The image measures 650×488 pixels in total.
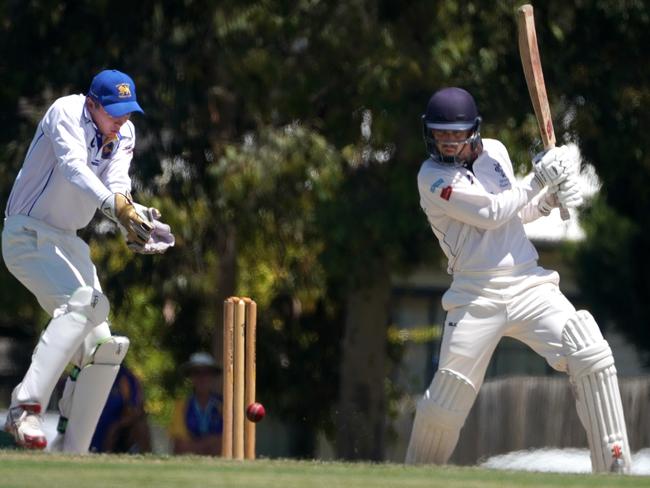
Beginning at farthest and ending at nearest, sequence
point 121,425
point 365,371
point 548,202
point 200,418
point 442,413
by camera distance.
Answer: point 365,371 → point 200,418 → point 121,425 → point 548,202 → point 442,413

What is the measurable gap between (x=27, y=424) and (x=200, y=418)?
14.8ft

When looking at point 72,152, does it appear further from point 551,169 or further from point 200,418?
point 200,418

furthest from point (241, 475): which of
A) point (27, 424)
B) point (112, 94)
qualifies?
point (112, 94)

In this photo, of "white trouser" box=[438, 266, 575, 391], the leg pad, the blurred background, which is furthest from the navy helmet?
the blurred background

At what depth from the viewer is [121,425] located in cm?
1107

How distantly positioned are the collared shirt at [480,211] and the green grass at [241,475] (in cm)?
111

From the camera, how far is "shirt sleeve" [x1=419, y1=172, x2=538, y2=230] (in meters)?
7.53

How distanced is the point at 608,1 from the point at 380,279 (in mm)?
2970

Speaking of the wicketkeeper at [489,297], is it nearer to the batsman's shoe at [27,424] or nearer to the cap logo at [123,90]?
the cap logo at [123,90]

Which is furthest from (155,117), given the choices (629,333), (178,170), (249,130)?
(629,333)

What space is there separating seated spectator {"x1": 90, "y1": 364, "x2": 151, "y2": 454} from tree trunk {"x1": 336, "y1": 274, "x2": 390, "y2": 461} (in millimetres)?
3724

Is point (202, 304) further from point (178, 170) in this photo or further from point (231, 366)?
point (231, 366)

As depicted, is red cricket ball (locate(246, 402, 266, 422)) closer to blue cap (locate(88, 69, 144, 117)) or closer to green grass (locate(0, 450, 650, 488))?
green grass (locate(0, 450, 650, 488))

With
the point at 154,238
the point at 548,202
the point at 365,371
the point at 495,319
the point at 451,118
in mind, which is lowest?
the point at 365,371
